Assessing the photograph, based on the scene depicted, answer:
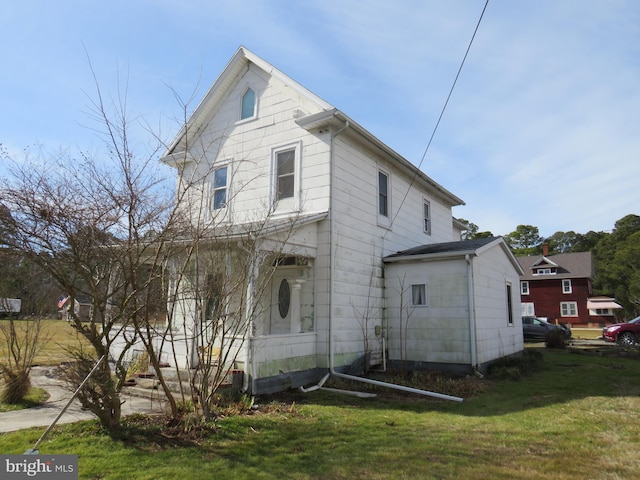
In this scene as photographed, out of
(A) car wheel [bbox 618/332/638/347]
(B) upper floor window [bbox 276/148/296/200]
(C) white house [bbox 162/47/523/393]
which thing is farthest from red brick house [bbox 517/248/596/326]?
(B) upper floor window [bbox 276/148/296/200]

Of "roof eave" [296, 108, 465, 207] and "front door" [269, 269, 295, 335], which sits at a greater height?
"roof eave" [296, 108, 465, 207]

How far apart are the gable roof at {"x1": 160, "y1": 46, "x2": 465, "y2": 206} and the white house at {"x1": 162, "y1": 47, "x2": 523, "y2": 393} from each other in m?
0.04

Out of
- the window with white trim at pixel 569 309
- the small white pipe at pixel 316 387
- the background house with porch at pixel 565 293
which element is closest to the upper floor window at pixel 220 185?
the small white pipe at pixel 316 387

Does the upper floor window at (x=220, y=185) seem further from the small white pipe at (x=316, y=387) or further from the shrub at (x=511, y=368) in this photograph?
the shrub at (x=511, y=368)

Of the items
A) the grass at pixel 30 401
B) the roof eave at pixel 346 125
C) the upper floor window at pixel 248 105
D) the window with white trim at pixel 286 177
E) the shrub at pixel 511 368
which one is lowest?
the grass at pixel 30 401

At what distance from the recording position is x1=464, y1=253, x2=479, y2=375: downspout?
37.0 ft

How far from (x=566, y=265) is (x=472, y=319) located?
38.5m

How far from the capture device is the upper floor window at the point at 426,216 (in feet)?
54.0

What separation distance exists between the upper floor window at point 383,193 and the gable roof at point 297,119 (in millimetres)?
664

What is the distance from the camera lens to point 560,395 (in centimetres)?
916

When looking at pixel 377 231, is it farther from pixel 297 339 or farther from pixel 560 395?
pixel 560 395

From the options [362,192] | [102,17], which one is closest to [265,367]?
[362,192]

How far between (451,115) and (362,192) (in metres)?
3.14

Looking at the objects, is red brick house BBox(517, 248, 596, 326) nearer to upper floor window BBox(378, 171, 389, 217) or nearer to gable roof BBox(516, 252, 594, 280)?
gable roof BBox(516, 252, 594, 280)
